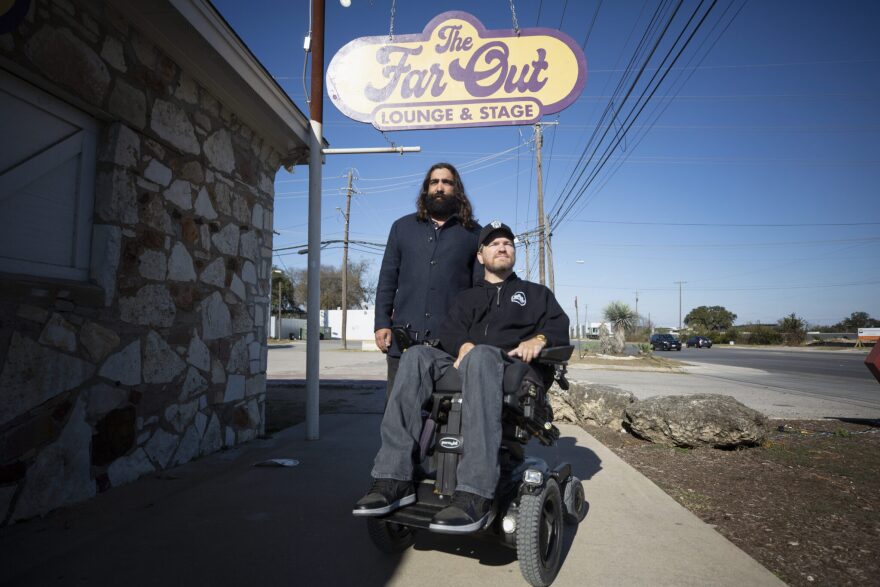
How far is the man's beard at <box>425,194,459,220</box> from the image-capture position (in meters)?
3.07

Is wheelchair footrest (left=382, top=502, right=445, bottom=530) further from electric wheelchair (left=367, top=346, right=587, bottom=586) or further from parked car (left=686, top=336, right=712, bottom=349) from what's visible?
parked car (left=686, top=336, right=712, bottom=349)

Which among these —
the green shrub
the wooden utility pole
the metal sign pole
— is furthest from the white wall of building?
the metal sign pole

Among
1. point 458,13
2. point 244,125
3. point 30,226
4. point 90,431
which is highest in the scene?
point 458,13

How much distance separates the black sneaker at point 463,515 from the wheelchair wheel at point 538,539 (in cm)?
15

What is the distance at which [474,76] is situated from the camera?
440 cm

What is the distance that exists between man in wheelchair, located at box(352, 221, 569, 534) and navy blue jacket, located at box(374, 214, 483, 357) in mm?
235

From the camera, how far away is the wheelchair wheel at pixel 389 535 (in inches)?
84.3

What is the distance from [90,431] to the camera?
2846 mm

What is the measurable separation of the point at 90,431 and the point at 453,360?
222 cm

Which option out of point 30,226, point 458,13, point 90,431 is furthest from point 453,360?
point 458,13

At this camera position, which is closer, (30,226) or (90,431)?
(30,226)

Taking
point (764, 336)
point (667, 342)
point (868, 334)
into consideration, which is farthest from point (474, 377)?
point (764, 336)

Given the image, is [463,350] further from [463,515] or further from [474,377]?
[463,515]

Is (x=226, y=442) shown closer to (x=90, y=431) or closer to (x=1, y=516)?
(x=90, y=431)
